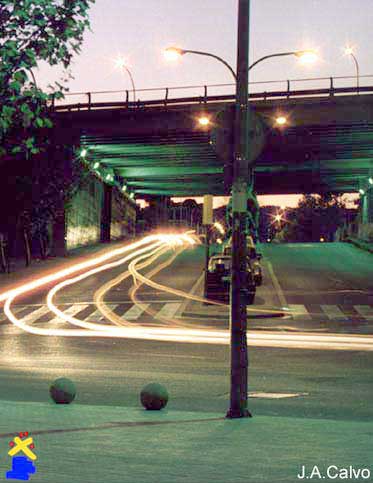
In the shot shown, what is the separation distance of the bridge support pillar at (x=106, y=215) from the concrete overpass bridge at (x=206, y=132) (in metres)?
2.63

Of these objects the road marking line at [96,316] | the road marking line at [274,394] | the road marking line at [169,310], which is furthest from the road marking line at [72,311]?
the road marking line at [274,394]

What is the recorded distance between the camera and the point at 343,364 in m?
15.7

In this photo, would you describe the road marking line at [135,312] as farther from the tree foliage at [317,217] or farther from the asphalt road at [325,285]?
the tree foliage at [317,217]

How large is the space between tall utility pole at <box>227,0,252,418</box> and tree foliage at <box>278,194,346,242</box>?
11581 cm

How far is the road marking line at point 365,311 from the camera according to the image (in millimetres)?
27188

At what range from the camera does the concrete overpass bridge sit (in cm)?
5194

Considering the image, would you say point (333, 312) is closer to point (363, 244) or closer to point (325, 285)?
point (325, 285)

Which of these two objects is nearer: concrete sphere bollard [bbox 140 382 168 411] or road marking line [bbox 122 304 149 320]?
concrete sphere bollard [bbox 140 382 168 411]

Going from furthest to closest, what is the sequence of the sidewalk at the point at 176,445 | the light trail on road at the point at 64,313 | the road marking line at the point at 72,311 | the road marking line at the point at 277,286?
the road marking line at the point at 277,286 → the road marking line at the point at 72,311 → the light trail on road at the point at 64,313 → the sidewalk at the point at 176,445

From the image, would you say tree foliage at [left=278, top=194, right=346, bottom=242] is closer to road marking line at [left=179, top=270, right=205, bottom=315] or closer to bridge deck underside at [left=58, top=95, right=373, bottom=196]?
bridge deck underside at [left=58, top=95, right=373, bottom=196]

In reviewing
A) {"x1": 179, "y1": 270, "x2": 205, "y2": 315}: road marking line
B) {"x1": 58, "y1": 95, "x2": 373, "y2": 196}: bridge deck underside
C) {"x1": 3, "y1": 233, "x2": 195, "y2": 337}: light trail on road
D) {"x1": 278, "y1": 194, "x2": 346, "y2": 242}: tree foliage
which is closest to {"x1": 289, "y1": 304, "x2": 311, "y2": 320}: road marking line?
{"x1": 179, "y1": 270, "x2": 205, "y2": 315}: road marking line

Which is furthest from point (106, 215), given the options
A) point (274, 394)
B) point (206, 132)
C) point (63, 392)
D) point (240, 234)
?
point (240, 234)

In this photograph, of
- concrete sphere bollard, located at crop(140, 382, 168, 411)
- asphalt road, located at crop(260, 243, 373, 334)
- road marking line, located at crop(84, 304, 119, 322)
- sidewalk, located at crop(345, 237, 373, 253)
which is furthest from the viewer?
sidewalk, located at crop(345, 237, 373, 253)

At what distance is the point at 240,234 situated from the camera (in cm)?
962
